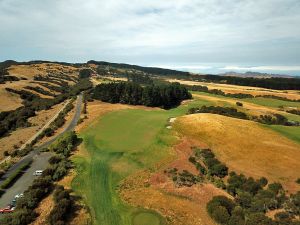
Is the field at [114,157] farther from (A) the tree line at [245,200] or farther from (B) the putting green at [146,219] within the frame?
(A) the tree line at [245,200]

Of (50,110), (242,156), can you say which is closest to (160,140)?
(242,156)

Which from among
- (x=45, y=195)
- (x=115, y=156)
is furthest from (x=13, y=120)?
(x=45, y=195)

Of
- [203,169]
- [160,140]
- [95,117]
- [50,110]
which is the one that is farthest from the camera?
[50,110]

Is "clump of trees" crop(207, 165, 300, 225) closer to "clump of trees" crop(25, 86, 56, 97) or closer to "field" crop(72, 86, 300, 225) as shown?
"field" crop(72, 86, 300, 225)

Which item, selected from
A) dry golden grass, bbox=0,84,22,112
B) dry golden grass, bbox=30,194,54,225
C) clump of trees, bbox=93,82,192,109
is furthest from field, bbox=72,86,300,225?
dry golden grass, bbox=0,84,22,112

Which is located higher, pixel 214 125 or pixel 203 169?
pixel 214 125

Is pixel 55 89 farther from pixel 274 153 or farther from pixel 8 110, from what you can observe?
pixel 274 153
